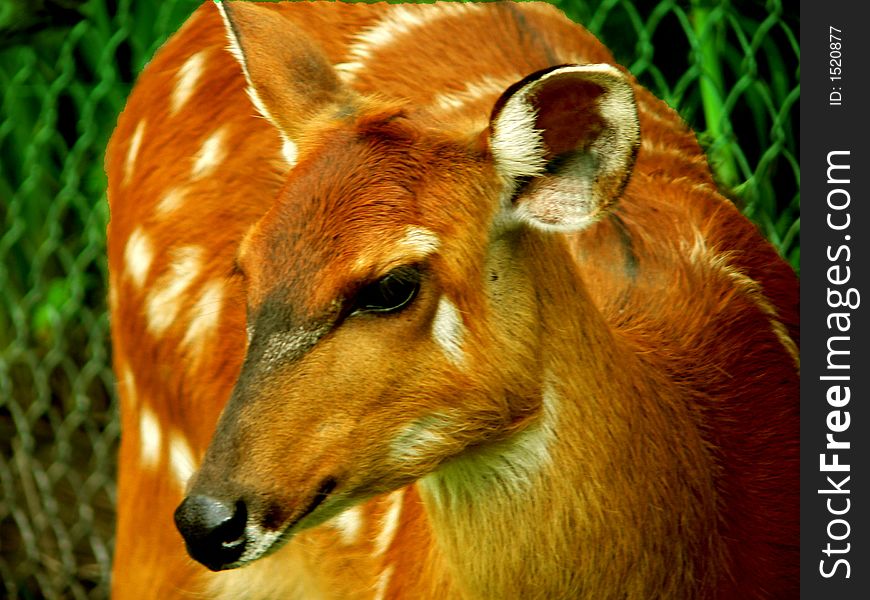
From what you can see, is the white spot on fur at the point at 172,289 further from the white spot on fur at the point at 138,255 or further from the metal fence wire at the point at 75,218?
the metal fence wire at the point at 75,218

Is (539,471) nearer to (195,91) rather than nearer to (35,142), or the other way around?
(195,91)

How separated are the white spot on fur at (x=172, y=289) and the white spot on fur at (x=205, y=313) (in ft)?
0.18

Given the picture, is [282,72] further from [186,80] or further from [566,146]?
[186,80]

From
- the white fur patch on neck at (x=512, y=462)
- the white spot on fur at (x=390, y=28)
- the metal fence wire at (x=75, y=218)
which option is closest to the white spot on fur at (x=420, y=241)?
the white fur patch on neck at (x=512, y=462)

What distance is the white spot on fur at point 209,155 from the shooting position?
3.47 metres

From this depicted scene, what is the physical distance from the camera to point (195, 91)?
3.54 m

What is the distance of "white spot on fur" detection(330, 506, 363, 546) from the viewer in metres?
3.11

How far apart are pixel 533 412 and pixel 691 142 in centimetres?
119

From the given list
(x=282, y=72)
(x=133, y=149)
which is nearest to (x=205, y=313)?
(x=133, y=149)

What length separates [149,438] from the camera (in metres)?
3.69

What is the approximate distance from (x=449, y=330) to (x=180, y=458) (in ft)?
4.66

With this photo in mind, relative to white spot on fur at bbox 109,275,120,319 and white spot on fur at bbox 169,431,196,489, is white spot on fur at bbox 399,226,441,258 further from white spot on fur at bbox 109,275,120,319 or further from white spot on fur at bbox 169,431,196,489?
white spot on fur at bbox 109,275,120,319

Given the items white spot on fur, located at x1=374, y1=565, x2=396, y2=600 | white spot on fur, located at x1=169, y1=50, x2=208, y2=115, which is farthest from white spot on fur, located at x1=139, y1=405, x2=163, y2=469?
white spot on fur, located at x1=374, y1=565, x2=396, y2=600

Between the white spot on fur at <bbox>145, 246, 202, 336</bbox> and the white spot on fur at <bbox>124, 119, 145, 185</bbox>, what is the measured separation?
288mm
